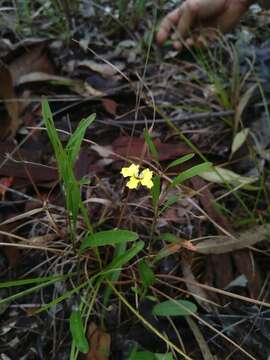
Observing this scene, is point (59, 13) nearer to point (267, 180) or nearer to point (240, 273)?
point (267, 180)

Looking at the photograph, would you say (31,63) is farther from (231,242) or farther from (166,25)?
(231,242)

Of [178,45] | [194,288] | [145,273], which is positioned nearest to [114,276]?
[145,273]

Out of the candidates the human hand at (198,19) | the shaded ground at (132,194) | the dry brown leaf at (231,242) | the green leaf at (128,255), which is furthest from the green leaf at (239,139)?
the green leaf at (128,255)

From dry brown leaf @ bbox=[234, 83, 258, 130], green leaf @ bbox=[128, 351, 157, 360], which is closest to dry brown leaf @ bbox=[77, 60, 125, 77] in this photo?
dry brown leaf @ bbox=[234, 83, 258, 130]

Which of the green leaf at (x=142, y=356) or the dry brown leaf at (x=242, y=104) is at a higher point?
the dry brown leaf at (x=242, y=104)

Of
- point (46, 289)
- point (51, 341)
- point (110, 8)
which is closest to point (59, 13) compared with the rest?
point (110, 8)

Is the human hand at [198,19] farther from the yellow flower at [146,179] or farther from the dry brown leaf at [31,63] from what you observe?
the yellow flower at [146,179]

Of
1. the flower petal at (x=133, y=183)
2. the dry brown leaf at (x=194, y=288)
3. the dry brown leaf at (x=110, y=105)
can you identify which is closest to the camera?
the flower petal at (x=133, y=183)
